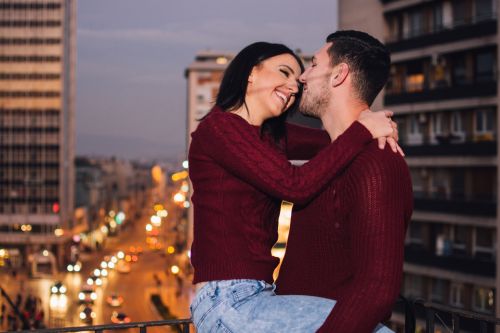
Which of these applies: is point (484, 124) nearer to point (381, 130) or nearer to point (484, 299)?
point (484, 299)

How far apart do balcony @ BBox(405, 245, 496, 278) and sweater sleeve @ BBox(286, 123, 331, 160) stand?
84.8ft

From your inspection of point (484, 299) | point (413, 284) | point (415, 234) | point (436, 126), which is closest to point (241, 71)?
point (484, 299)

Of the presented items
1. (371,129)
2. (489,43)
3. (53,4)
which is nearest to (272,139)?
(371,129)

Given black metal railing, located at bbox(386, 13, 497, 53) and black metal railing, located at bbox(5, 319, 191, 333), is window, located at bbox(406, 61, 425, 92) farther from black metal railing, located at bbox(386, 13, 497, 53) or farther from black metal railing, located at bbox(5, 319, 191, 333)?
black metal railing, located at bbox(5, 319, 191, 333)

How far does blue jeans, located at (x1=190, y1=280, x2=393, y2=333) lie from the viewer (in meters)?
2.92

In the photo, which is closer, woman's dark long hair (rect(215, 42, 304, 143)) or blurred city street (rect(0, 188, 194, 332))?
woman's dark long hair (rect(215, 42, 304, 143))

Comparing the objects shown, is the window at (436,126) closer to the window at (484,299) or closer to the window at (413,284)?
the window at (413,284)

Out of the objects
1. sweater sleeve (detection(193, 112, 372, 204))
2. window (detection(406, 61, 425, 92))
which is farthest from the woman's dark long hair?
window (detection(406, 61, 425, 92))

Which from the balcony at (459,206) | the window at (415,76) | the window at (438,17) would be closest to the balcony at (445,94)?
the window at (415,76)

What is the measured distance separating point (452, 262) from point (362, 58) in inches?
1117

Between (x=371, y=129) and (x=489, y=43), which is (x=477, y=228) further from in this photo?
(x=371, y=129)

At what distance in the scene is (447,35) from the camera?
3142 centimetres

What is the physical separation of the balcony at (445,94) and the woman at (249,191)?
1070 inches

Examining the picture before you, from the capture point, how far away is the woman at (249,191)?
9.83 feet
